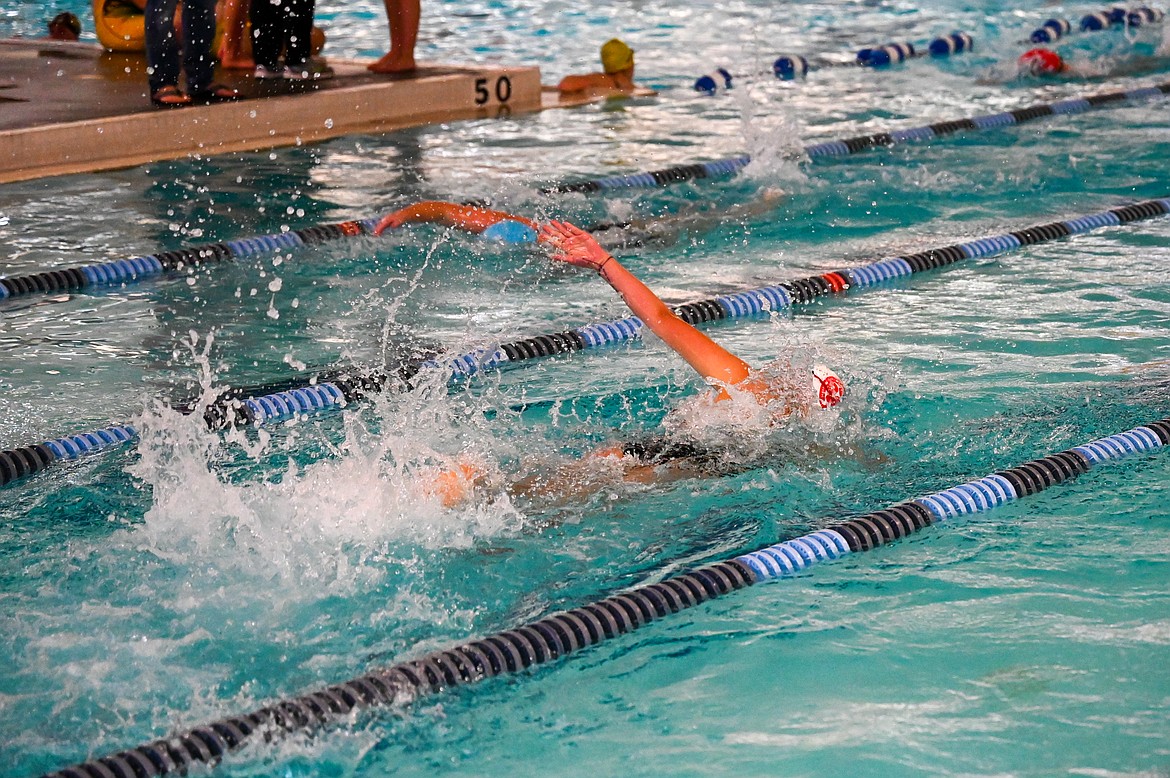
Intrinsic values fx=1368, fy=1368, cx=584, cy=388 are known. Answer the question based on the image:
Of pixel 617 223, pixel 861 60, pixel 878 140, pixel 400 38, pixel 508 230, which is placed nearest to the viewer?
pixel 508 230

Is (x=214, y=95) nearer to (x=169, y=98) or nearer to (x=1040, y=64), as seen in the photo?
(x=169, y=98)

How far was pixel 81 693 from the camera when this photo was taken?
99.7 inches

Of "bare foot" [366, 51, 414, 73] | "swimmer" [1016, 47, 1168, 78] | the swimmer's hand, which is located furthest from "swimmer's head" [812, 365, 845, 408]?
Answer: "swimmer" [1016, 47, 1168, 78]

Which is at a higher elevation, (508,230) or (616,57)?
(616,57)

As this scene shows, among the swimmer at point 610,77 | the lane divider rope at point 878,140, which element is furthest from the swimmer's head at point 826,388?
the swimmer at point 610,77

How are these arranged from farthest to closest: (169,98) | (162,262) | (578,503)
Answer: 1. (169,98)
2. (162,262)
3. (578,503)

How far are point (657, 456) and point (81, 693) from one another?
1539 mm

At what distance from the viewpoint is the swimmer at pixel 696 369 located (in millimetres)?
3363

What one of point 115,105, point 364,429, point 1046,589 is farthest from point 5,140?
point 1046,589

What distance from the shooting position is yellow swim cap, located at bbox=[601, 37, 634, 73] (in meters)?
9.80

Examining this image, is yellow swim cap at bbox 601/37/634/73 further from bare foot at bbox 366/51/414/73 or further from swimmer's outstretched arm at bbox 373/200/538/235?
swimmer's outstretched arm at bbox 373/200/538/235

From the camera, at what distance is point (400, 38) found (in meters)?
9.05

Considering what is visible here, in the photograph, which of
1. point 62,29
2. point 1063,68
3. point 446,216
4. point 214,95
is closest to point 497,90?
point 214,95

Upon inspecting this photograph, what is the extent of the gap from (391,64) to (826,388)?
6.38 metres
